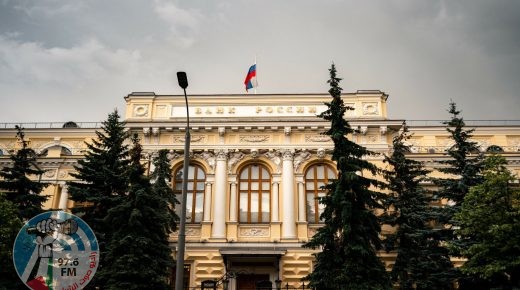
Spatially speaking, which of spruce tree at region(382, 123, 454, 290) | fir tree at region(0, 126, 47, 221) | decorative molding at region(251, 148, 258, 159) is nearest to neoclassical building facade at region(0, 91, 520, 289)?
decorative molding at region(251, 148, 258, 159)

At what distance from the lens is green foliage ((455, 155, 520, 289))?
1634 centimetres

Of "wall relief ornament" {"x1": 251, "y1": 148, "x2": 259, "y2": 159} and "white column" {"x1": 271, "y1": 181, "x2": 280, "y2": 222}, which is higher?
"wall relief ornament" {"x1": 251, "y1": 148, "x2": 259, "y2": 159}

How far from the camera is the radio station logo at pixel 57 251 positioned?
10.8m

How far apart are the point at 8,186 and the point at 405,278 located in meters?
18.4

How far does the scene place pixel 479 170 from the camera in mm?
20250

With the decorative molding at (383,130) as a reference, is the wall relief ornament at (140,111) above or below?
A: above

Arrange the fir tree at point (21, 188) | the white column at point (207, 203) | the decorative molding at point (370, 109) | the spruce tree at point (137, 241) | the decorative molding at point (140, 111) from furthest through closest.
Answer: the decorative molding at point (140, 111) → the decorative molding at point (370, 109) → the white column at point (207, 203) → the fir tree at point (21, 188) → the spruce tree at point (137, 241)

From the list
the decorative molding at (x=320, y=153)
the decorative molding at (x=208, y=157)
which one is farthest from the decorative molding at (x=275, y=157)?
the decorative molding at (x=208, y=157)

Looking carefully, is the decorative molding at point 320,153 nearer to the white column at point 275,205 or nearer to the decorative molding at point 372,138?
the decorative molding at point 372,138

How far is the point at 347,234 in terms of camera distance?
17422 millimetres

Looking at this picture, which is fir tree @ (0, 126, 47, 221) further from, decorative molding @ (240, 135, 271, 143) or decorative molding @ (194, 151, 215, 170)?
decorative molding @ (240, 135, 271, 143)

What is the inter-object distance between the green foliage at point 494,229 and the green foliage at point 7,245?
17.4 m

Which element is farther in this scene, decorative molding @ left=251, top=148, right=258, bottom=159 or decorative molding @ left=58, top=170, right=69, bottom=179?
decorative molding @ left=58, top=170, right=69, bottom=179

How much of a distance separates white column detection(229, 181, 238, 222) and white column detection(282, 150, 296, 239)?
2.63 metres
